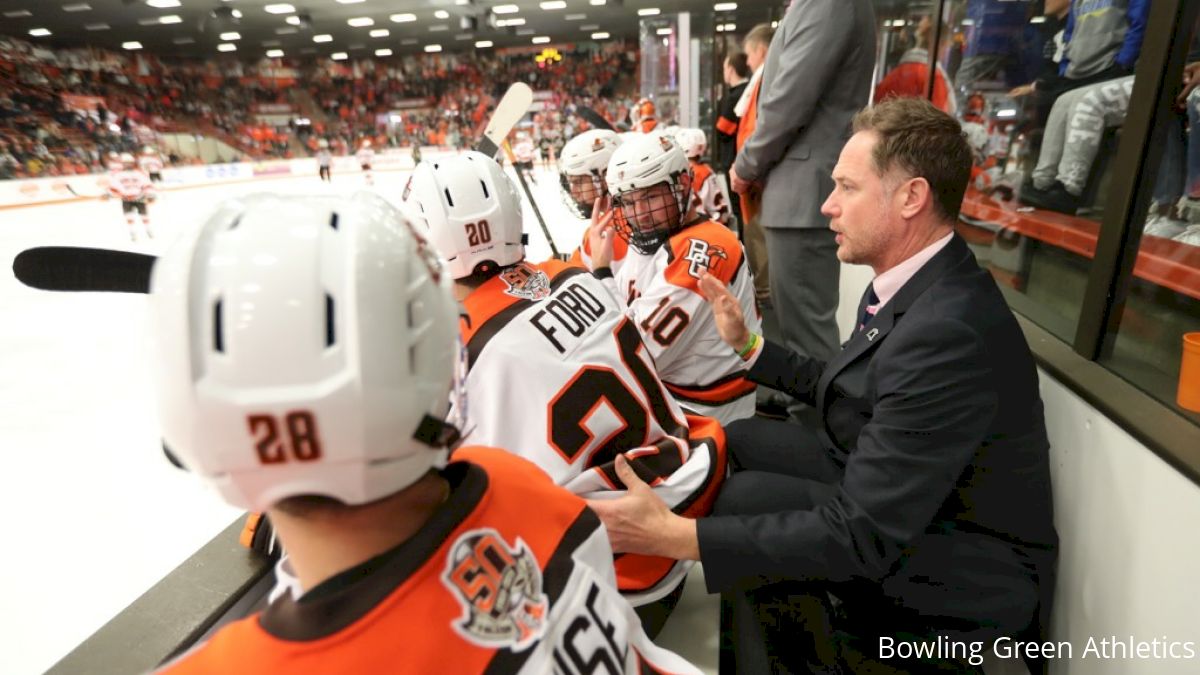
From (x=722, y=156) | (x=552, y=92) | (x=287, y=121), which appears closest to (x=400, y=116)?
(x=287, y=121)

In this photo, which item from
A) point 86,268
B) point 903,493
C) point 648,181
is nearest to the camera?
point 86,268

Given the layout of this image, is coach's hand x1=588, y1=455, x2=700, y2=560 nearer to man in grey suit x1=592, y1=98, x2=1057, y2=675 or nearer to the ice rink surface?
man in grey suit x1=592, y1=98, x2=1057, y2=675

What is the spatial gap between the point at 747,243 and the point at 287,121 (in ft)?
77.7

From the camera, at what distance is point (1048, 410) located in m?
1.41

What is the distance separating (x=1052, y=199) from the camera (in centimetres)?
231

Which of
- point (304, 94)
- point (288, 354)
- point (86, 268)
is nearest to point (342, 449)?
point (288, 354)

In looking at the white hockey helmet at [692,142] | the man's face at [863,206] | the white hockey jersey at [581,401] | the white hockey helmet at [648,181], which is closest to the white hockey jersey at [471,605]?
the white hockey jersey at [581,401]

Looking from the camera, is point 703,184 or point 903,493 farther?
point 703,184

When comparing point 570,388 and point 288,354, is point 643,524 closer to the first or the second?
point 570,388

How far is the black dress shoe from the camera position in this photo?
2182mm

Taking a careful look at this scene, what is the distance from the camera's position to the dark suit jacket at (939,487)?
102cm

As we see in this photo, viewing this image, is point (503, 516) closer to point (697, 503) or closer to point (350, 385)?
point (350, 385)

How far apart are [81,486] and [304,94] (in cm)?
2540

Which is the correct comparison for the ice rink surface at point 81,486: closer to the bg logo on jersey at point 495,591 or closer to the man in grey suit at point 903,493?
the bg logo on jersey at point 495,591
